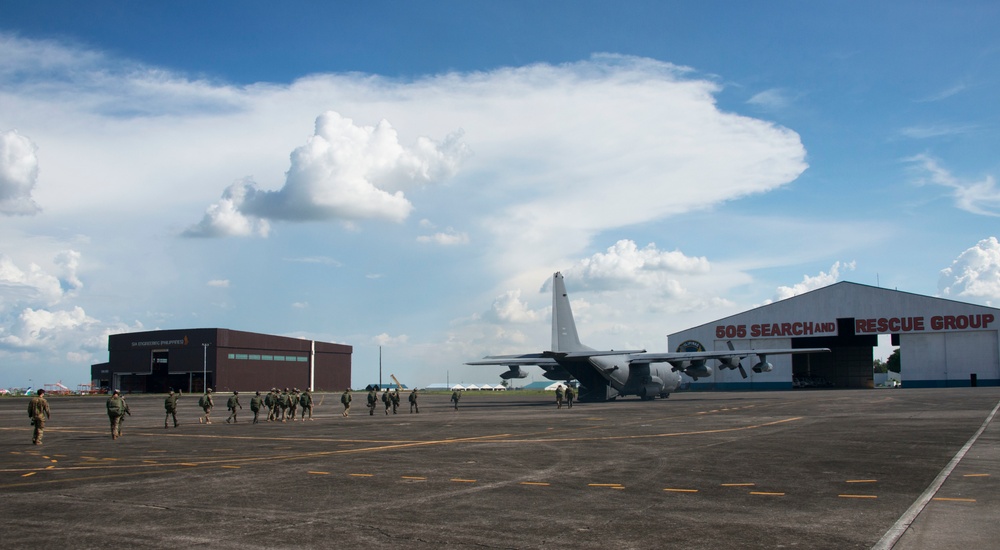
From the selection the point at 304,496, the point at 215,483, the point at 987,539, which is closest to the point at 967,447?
the point at 987,539

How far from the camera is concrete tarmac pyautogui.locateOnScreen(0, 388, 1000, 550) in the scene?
30.5ft

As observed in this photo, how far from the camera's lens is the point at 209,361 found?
10038 cm

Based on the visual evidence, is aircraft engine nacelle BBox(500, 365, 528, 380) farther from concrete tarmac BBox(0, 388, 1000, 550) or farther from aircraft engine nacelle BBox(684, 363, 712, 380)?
concrete tarmac BBox(0, 388, 1000, 550)

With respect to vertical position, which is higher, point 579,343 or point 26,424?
point 579,343

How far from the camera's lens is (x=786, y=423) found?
29.0 meters

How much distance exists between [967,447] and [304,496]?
55.4 ft

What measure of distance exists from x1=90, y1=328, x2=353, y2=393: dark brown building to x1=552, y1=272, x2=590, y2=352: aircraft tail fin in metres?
60.1

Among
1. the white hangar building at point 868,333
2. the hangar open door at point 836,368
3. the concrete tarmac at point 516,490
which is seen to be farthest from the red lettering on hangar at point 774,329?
the concrete tarmac at point 516,490

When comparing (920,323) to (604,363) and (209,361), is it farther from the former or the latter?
(209,361)

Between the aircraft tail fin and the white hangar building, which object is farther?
the white hangar building

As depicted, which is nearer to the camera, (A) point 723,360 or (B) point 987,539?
(B) point 987,539

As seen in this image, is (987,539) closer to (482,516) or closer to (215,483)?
(482,516)

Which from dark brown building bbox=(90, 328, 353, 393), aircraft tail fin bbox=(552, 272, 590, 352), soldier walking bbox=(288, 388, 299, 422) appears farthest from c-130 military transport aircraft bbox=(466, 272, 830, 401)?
dark brown building bbox=(90, 328, 353, 393)

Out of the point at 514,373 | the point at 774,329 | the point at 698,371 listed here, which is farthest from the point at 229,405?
the point at 774,329
